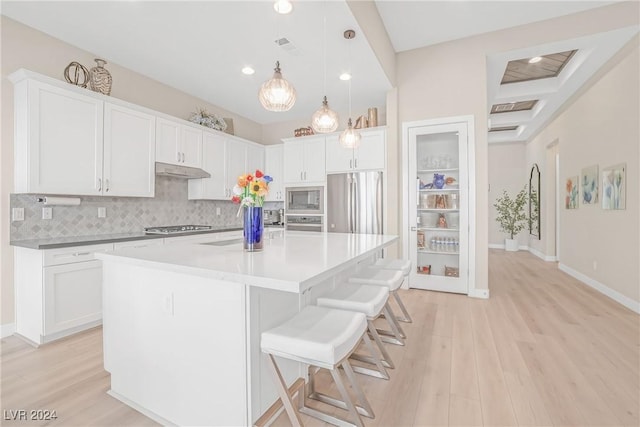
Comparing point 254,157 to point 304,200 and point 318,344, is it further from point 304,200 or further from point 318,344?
point 318,344

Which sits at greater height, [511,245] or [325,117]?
[325,117]

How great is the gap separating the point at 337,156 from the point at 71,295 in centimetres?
358

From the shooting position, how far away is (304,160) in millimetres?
4852

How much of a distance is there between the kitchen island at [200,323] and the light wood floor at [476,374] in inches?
9.2

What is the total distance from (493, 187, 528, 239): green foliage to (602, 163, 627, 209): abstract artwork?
393 cm

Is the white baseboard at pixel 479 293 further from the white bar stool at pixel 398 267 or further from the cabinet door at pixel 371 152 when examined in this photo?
the cabinet door at pixel 371 152

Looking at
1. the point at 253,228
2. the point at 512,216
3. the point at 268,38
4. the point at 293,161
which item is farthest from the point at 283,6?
the point at 512,216

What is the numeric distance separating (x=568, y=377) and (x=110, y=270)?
3.10 metres

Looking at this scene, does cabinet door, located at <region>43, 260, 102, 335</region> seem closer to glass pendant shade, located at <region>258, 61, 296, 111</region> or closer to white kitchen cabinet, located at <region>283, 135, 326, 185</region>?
glass pendant shade, located at <region>258, 61, 296, 111</region>

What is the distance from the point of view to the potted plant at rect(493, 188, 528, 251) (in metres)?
7.56

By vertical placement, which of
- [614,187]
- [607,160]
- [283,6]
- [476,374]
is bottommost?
[476,374]

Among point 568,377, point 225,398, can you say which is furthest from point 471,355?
point 225,398

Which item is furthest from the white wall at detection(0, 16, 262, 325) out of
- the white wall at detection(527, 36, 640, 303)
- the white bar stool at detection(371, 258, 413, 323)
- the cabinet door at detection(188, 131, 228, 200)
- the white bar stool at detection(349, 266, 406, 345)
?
the white wall at detection(527, 36, 640, 303)

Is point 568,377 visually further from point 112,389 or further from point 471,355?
point 112,389
